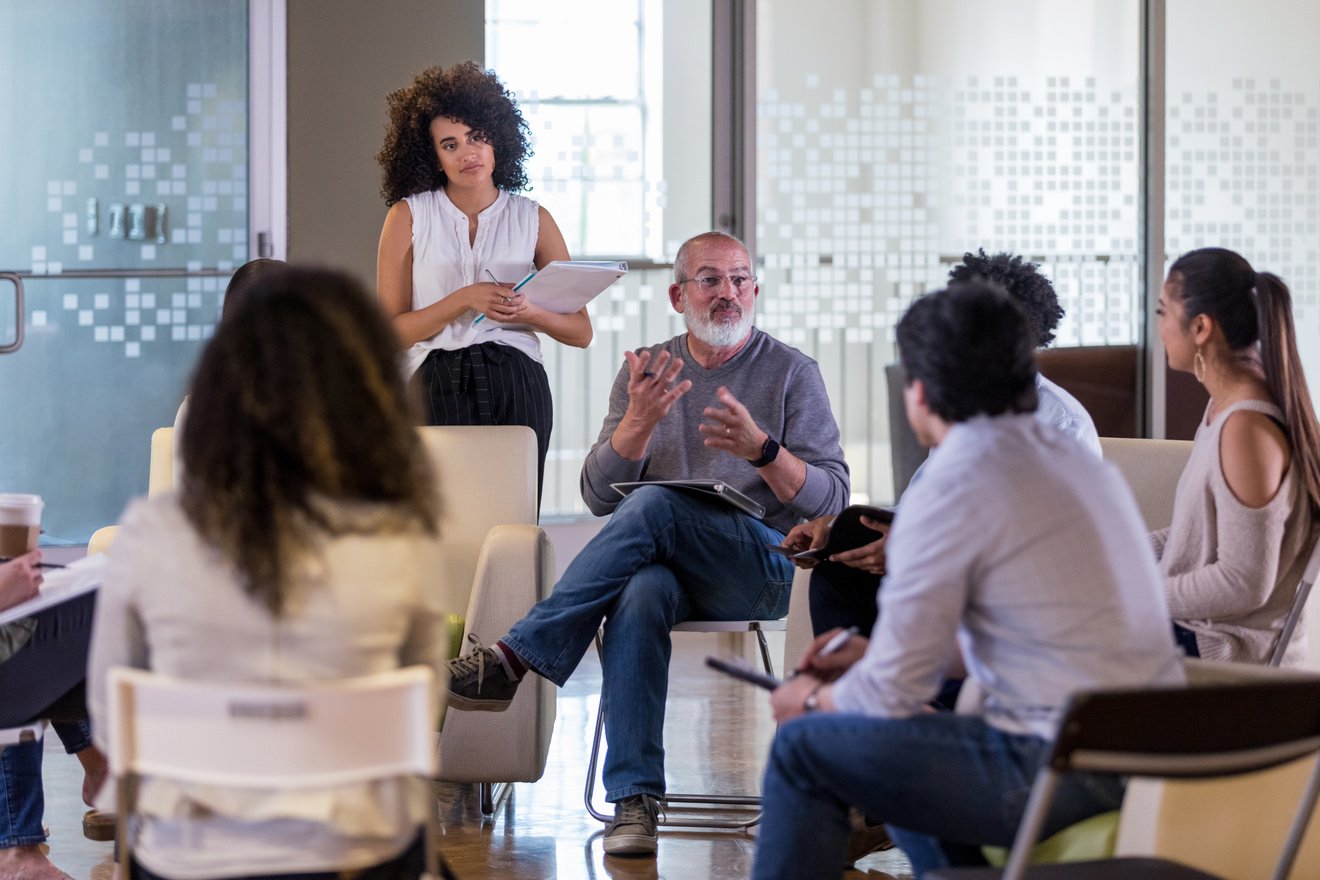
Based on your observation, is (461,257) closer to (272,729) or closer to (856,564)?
(856,564)

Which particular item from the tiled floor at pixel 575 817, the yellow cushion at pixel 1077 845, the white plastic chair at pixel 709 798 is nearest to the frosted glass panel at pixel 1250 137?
the tiled floor at pixel 575 817

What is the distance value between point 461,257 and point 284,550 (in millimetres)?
2216

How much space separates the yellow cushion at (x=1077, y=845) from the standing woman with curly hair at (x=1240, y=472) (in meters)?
0.68

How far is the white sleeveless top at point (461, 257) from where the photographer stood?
11.6 feet

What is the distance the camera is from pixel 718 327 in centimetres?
330

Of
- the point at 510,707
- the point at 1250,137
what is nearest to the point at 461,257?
the point at 510,707

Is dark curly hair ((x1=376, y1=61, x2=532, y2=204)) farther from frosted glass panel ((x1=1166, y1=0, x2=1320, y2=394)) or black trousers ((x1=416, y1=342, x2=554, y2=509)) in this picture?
frosted glass panel ((x1=1166, y1=0, x2=1320, y2=394))

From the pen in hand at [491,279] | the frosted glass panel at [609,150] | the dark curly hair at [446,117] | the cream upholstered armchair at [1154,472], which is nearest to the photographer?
the cream upholstered armchair at [1154,472]

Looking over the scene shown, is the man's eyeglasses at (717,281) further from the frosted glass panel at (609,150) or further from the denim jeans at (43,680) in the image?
the frosted glass panel at (609,150)

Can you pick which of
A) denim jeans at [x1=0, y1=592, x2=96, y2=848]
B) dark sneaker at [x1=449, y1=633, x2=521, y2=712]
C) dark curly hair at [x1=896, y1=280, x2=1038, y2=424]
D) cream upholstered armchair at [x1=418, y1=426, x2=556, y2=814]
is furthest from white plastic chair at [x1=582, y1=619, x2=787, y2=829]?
dark curly hair at [x1=896, y1=280, x2=1038, y2=424]

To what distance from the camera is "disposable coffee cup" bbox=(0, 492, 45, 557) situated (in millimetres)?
2193

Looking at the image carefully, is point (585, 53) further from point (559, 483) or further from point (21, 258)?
point (21, 258)

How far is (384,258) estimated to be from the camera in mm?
3607

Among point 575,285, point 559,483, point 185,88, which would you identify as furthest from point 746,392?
point 185,88
